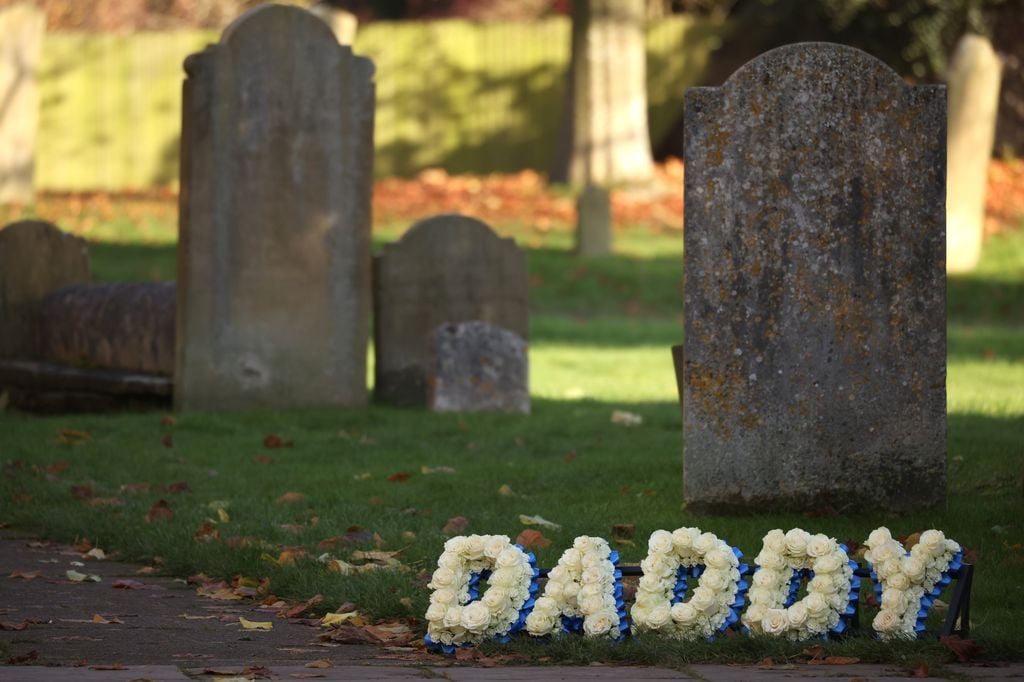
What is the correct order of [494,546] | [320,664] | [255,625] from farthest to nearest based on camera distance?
[255,625] < [494,546] < [320,664]

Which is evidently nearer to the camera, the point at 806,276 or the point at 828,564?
the point at 828,564

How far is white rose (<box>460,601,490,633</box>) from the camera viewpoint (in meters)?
4.55

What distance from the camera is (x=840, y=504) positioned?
6.62 m

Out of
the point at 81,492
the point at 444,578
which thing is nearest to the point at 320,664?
the point at 444,578

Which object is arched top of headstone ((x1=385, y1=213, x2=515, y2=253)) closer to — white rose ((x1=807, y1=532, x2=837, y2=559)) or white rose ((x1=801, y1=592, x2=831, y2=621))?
Result: white rose ((x1=807, y1=532, x2=837, y2=559))

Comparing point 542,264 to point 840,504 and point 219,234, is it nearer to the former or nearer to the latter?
point 219,234

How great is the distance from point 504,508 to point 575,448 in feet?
6.47

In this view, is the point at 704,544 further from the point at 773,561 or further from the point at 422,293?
Result: the point at 422,293

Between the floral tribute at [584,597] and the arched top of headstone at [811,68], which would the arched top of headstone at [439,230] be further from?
the floral tribute at [584,597]

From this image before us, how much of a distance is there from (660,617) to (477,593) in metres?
0.57

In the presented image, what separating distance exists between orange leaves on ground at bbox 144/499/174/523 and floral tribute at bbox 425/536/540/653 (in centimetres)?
234

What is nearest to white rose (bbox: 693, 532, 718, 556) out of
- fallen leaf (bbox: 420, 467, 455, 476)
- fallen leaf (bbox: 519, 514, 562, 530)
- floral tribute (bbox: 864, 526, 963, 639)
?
floral tribute (bbox: 864, 526, 963, 639)

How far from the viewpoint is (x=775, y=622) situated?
15.3 feet

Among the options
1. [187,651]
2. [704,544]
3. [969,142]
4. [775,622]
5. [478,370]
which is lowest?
[187,651]
